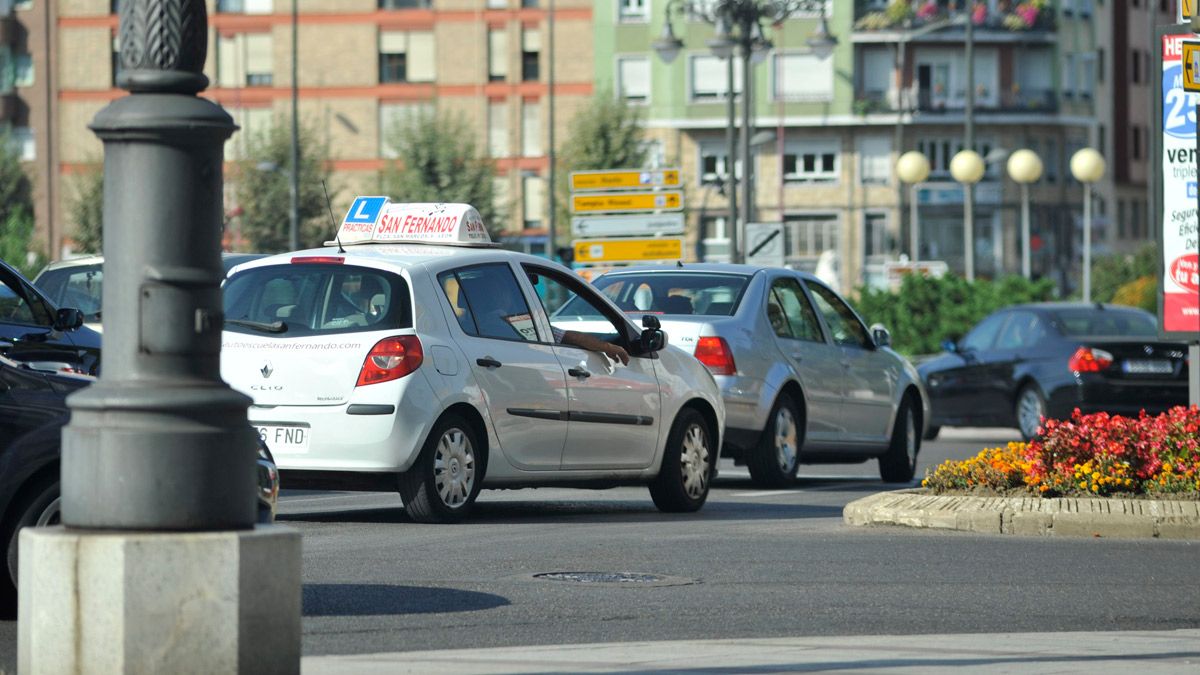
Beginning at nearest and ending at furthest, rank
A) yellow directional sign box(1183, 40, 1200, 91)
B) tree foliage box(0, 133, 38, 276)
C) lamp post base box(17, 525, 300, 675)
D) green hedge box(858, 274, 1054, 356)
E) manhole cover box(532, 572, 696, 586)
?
1. lamp post base box(17, 525, 300, 675)
2. manhole cover box(532, 572, 696, 586)
3. yellow directional sign box(1183, 40, 1200, 91)
4. green hedge box(858, 274, 1054, 356)
5. tree foliage box(0, 133, 38, 276)

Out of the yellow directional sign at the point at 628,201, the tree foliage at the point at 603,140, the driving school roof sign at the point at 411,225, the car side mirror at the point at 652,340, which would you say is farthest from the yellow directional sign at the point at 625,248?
the tree foliage at the point at 603,140

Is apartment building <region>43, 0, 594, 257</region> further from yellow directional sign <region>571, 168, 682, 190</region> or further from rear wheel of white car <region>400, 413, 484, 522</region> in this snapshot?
rear wheel of white car <region>400, 413, 484, 522</region>

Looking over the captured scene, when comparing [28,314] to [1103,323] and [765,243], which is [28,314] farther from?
[765,243]

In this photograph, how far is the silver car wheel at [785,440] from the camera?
16.2 m

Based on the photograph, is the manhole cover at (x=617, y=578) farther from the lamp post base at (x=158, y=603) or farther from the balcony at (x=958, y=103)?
the balcony at (x=958, y=103)

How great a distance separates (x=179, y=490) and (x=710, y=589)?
4.04 m

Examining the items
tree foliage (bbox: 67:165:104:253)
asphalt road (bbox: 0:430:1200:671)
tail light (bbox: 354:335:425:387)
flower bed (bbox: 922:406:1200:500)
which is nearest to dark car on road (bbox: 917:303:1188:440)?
flower bed (bbox: 922:406:1200:500)

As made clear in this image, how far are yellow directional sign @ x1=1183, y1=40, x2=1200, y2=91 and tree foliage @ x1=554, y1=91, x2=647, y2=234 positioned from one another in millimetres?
64911

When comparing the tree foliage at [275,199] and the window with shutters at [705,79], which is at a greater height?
the window with shutters at [705,79]

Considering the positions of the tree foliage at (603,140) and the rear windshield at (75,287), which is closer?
the rear windshield at (75,287)

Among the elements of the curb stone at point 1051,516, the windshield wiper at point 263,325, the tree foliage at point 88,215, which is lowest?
the curb stone at point 1051,516

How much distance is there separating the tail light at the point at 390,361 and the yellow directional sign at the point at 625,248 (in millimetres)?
25486

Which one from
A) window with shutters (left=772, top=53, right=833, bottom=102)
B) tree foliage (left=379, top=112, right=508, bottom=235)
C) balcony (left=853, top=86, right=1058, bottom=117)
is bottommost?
tree foliage (left=379, top=112, right=508, bottom=235)

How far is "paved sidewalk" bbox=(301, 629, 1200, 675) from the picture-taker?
671 cm
